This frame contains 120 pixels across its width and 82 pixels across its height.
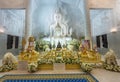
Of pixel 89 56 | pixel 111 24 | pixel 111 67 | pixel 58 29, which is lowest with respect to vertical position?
pixel 111 67

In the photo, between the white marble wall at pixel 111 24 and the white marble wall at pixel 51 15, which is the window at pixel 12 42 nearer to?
the white marble wall at pixel 51 15

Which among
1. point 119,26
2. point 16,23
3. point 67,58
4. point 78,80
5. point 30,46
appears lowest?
point 78,80

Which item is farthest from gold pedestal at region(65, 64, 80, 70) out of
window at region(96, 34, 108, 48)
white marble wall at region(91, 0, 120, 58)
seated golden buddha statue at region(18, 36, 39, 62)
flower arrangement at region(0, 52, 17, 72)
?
window at region(96, 34, 108, 48)

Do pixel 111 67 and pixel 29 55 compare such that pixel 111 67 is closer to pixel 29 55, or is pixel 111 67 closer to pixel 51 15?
pixel 29 55

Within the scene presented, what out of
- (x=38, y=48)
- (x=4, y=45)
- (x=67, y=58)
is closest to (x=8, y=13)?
(x=4, y=45)

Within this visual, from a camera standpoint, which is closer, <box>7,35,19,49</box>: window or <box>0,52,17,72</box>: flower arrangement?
<box>0,52,17,72</box>: flower arrangement

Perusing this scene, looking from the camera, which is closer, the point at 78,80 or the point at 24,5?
the point at 78,80

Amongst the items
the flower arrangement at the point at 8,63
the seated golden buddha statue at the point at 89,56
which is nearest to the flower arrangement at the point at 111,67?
the seated golden buddha statue at the point at 89,56

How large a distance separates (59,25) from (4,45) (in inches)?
276

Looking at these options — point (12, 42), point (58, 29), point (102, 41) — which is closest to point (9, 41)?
point (12, 42)

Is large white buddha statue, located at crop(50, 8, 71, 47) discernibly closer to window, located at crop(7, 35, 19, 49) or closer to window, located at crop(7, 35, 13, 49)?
window, located at crop(7, 35, 19, 49)

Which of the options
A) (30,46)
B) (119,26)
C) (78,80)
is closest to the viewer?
(78,80)

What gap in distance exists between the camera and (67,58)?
6141 millimetres

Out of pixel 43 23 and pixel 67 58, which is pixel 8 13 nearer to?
pixel 43 23
